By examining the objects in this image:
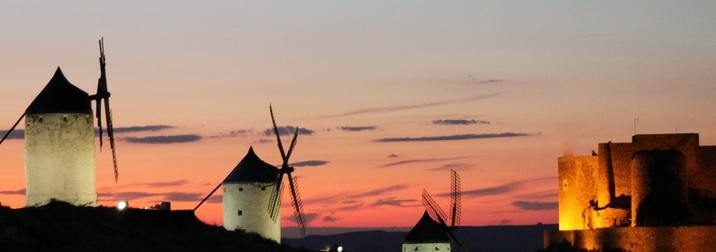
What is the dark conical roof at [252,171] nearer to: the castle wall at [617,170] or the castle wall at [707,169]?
the castle wall at [617,170]

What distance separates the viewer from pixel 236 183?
9225 cm

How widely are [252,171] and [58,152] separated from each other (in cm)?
1658

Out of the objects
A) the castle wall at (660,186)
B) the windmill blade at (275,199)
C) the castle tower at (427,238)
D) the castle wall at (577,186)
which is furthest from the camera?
the castle tower at (427,238)

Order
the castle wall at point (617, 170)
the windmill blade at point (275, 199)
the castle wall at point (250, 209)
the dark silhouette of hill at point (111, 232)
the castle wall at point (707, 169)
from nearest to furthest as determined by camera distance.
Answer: the dark silhouette of hill at point (111, 232), the castle wall at point (250, 209), the windmill blade at point (275, 199), the castle wall at point (617, 170), the castle wall at point (707, 169)

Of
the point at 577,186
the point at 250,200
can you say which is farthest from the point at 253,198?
the point at 577,186

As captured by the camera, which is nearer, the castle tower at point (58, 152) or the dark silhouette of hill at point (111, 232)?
the dark silhouette of hill at point (111, 232)

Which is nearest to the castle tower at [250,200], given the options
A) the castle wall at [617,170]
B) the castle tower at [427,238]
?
the castle wall at [617,170]

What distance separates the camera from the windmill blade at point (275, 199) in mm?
91188

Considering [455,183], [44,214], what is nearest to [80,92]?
[44,214]

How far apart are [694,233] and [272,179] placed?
20.5 meters

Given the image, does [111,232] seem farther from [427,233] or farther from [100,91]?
[427,233]

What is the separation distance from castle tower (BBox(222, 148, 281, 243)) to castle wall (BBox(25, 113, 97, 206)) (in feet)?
43.2

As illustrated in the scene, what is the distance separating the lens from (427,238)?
11400cm

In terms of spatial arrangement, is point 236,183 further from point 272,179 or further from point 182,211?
point 182,211
